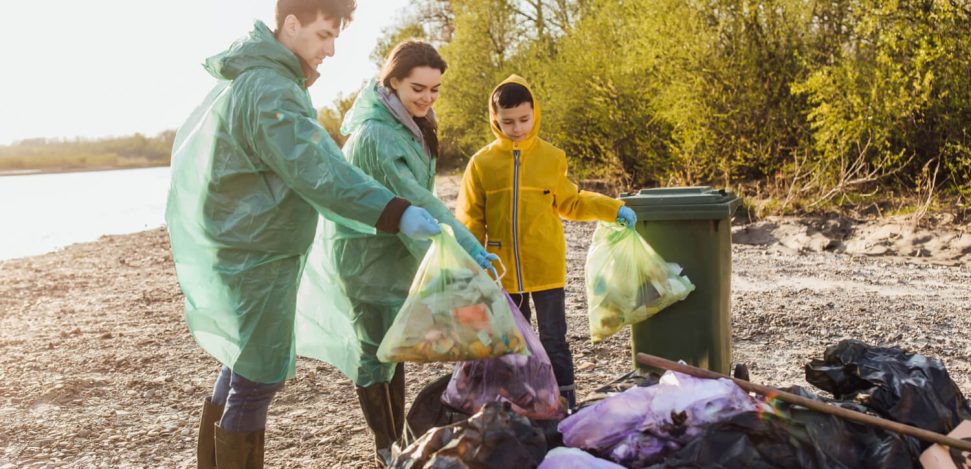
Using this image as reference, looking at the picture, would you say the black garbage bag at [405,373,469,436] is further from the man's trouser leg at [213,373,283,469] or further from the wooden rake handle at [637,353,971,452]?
Answer: the wooden rake handle at [637,353,971,452]

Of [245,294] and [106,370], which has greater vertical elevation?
[245,294]

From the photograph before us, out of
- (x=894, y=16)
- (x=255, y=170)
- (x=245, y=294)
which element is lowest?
(x=245, y=294)

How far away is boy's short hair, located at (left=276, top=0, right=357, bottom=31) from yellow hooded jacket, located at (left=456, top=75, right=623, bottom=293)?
1234 millimetres

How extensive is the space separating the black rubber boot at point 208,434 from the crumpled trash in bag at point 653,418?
47.5 inches

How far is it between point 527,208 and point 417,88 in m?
0.85

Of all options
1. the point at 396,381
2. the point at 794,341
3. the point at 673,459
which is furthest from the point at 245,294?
the point at 794,341

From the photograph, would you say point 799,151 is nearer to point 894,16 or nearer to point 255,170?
point 894,16

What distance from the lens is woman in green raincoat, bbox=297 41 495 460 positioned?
280 centimetres

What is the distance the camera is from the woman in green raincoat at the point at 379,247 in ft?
9.19

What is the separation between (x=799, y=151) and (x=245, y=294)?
10517 millimetres

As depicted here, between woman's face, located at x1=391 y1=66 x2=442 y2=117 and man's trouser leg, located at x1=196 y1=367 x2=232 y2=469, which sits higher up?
woman's face, located at x1=391 y1=66 x2=442 y2=117

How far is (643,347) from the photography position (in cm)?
375

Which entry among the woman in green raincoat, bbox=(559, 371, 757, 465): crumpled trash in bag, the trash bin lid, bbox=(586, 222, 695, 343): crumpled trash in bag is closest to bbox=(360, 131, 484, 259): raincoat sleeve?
the woman in green raincoat

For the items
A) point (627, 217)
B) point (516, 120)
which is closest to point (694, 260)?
point (627, 217)
